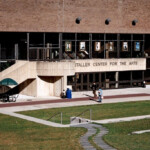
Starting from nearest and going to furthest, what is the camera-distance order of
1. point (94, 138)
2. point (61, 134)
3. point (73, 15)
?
point (94, 138) → point (61, 134) → point (73, 15)

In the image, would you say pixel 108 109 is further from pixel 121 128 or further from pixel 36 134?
pixel 36 134

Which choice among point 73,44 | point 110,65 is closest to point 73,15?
point 73,44

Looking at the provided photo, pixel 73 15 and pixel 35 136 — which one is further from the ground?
pixel 73 15

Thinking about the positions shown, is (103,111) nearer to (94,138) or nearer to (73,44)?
(94,138)

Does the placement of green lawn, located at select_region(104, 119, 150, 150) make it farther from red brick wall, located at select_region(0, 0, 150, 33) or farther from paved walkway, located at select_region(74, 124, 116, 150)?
red brick wall, located at select_region(0, 0, 150, 33)

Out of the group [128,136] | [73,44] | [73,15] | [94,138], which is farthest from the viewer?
[73,44]

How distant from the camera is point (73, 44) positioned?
59906mm

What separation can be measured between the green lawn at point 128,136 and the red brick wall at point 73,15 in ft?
73.4

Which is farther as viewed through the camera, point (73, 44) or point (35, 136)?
point (73, 44)

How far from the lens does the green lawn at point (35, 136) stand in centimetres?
2741

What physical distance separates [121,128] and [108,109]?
10.1 metres

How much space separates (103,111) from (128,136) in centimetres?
1232

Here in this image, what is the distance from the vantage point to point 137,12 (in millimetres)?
64625

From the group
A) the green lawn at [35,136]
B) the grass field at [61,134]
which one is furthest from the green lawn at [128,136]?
the green lawn at [35,136]
